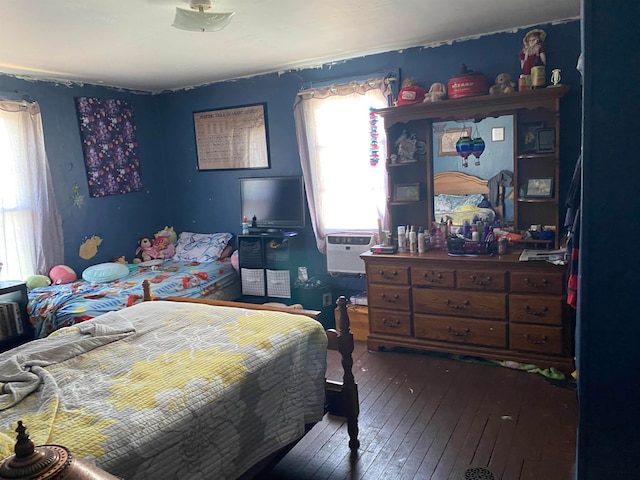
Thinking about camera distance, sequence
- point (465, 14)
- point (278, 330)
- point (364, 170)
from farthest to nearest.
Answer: point (364, 170) < point (465, 14) < point (278, 330)

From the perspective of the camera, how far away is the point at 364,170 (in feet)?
13.9

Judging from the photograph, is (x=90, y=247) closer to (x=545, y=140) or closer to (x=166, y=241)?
(x=166, y=241)

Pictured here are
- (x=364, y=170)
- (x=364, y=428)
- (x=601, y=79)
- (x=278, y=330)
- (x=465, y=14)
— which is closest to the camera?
(x=601, y=79)

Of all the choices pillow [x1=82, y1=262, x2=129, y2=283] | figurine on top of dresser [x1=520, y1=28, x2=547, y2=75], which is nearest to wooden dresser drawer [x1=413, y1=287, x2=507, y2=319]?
figurine on top of dresser [x1=520, y1=28, x2=547, y2=75]

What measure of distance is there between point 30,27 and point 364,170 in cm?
253

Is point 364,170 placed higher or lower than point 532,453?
higher

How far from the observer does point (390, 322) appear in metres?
3.70

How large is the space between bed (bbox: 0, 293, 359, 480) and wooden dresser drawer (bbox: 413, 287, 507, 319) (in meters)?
1.20

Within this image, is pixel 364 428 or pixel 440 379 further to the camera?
pixel 440 379

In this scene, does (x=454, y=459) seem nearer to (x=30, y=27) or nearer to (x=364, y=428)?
(x=364, y=428)

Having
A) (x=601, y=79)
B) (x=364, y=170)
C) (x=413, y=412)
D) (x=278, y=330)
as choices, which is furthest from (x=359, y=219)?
(x=601, y=79)

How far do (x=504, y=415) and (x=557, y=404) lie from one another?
0.34 meters

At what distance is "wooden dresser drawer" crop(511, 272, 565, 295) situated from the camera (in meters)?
3.12

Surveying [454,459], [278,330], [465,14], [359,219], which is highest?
[465,14]
